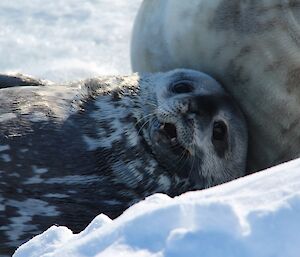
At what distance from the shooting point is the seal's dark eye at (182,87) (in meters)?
3.16

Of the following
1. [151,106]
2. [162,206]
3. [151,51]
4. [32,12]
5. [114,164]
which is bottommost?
[162,206]

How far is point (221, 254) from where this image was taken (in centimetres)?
154

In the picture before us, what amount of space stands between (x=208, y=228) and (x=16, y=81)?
212 cm

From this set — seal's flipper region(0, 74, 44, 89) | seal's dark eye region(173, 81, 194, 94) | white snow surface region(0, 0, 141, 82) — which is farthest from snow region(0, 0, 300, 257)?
white snow surface region(0, 0, 141, 82)

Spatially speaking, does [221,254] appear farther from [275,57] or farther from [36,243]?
[275,57]

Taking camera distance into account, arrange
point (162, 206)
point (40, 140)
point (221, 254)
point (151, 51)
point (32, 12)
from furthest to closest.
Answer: point (32, 12)
point (151, 51)
point (40, 140)
point (162, 206)
point (221, 254)

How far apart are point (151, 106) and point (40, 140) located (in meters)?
0.39

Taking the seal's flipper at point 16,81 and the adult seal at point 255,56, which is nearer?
the adult seal at point 255,56

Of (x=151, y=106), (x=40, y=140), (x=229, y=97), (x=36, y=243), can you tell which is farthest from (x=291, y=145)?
(x=36, y=243)

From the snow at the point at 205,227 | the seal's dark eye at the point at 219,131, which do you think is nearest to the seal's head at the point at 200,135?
the seal's dark eye at the point at 219,131

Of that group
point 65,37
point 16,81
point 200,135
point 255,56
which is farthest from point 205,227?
point 65,37

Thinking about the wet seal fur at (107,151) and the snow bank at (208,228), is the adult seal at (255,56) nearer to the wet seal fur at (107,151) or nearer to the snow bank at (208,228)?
the wet seal fur at (107,151)

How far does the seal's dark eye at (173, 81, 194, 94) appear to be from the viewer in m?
3.16

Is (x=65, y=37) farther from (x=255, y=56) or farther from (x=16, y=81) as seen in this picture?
(x=255, y=56)
